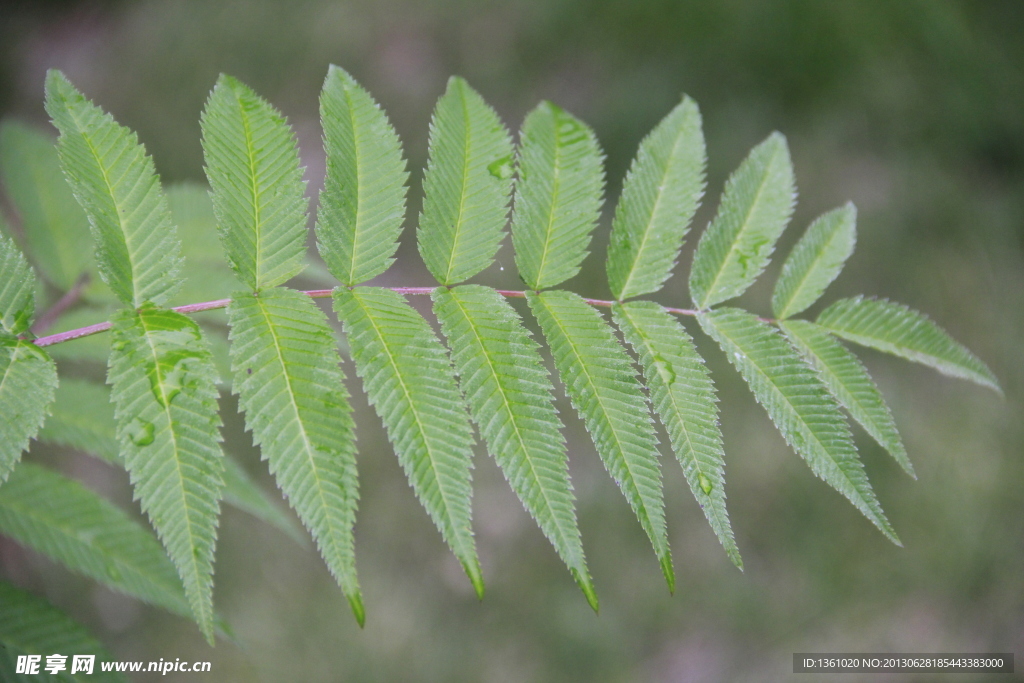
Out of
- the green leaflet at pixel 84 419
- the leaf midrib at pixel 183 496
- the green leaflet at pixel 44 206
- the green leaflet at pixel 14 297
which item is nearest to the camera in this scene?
the leaf midrib at pixel 183 496

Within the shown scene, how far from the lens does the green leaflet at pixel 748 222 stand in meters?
1.51

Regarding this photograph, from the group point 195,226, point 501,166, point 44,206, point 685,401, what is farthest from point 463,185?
point 44,206

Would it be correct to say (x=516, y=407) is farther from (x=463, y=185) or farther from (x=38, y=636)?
(x=38, y=636)

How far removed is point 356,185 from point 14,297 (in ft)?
2.14

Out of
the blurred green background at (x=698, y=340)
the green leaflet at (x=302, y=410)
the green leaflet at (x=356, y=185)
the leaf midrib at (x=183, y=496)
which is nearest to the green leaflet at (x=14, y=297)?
the leaf midrib at (x=183, y=496)

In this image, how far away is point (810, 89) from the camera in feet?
12.5

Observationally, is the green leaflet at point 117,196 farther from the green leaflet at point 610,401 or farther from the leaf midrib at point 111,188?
the green leaflet at point 610,401

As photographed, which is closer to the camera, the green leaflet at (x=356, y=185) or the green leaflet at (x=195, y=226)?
the green leaflet at (x=356, y=185)

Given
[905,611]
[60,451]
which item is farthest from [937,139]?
[60,451]

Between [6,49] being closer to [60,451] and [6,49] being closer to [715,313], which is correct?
[60,451]

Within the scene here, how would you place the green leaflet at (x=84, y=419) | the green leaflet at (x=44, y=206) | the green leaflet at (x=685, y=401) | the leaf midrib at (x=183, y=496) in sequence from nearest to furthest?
1. the leaf midrib at (x=183, y=496)
2. the green leaflet at (x=685, y=401)
3. the green leaflet at (x=84, y=419)
4. the green leaflet at (x=44, y=206)

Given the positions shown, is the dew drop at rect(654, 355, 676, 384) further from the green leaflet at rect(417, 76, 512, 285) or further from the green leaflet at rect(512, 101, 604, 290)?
the green leaflet at rect(417, 76, 512, 285)

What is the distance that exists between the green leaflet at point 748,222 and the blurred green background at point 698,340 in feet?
6.55

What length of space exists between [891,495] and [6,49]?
6.17 m
